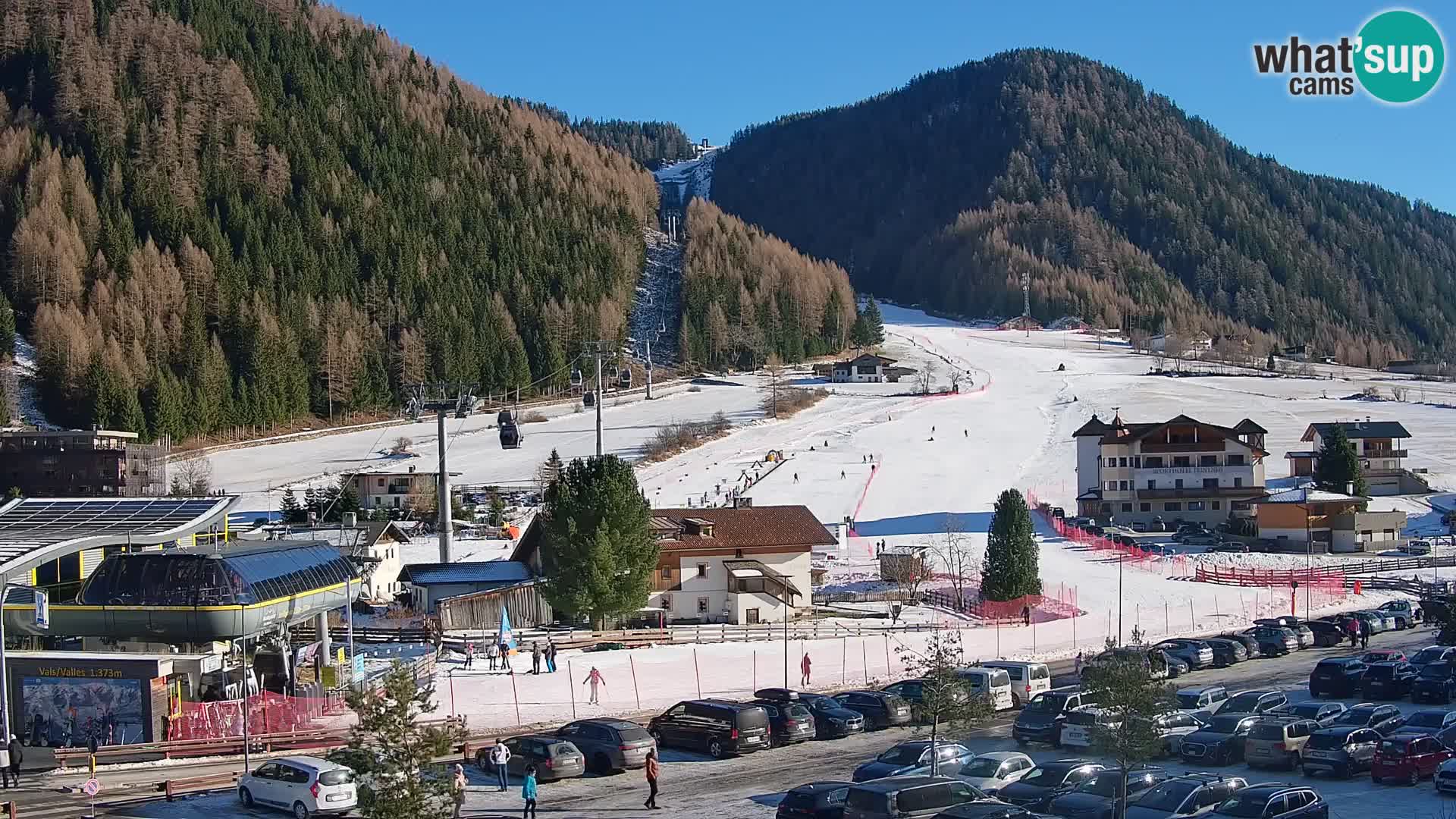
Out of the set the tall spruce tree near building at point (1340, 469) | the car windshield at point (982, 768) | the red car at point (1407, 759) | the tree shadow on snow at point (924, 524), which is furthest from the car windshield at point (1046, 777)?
the tall spruce tree near building at point (1340, 469)

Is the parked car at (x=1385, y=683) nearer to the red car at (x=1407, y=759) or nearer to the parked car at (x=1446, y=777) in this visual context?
the red car at (x=1407, y=759)

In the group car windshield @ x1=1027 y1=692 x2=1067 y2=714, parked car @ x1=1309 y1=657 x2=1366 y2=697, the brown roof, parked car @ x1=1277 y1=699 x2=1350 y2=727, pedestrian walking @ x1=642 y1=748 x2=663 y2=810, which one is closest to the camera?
pedestrian walking @ x1=642 y1=748 x2=663 y2=810

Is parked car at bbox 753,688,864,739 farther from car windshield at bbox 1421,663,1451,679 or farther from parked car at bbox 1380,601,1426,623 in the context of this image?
parked car at bbox 1380,601,1426,623

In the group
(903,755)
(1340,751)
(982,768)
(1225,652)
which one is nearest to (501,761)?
(903,755)

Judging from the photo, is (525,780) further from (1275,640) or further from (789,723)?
(1275,640)

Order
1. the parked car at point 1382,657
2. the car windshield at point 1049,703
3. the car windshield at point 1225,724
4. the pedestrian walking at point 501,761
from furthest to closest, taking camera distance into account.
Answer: the parked car at point 1382,657 → the car windshield at point 1049,703 → the car windshield at point 1225,724 → the pedestrian walking at point 501,761

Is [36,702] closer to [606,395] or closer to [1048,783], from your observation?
[1048,783]

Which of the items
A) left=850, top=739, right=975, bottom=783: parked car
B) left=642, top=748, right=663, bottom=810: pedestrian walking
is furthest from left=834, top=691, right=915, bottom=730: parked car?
left=642, top=748, right=663, bottom=810: pedestrian walking
